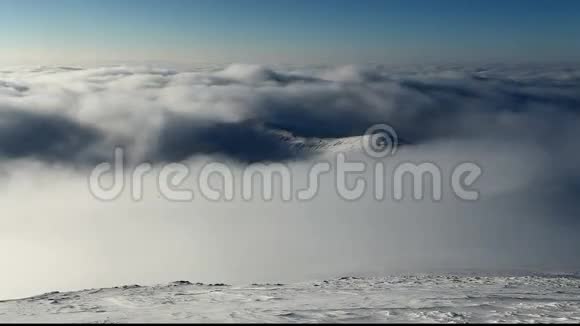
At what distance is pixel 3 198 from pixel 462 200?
13202 centimetres

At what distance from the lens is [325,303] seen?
89.2 ft

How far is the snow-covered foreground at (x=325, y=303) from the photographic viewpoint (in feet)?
75.9

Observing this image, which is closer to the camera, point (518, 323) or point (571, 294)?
point (518, 323)

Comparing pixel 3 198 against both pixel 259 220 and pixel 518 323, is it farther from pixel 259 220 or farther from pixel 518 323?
pixel 518 323

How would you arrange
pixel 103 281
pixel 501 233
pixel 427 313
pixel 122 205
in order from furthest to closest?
pixel 122 205
pixel 501 233
pixel 103 281
pixel 427 313

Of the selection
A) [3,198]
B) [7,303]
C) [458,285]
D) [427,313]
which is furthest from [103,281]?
[3,198]

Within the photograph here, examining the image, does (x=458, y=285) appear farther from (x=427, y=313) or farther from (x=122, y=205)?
(x=122, y=205)

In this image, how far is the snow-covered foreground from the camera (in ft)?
75.9

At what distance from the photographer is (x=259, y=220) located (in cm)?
12294

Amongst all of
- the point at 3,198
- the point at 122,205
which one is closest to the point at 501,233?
the point at 122,205

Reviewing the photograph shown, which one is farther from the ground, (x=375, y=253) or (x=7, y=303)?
(x=7, y=303)

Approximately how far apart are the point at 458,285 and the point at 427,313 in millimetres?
11499

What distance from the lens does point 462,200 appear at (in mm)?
138250

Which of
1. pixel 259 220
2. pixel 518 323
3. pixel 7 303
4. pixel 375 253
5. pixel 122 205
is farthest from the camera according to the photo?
pixel 122 205
